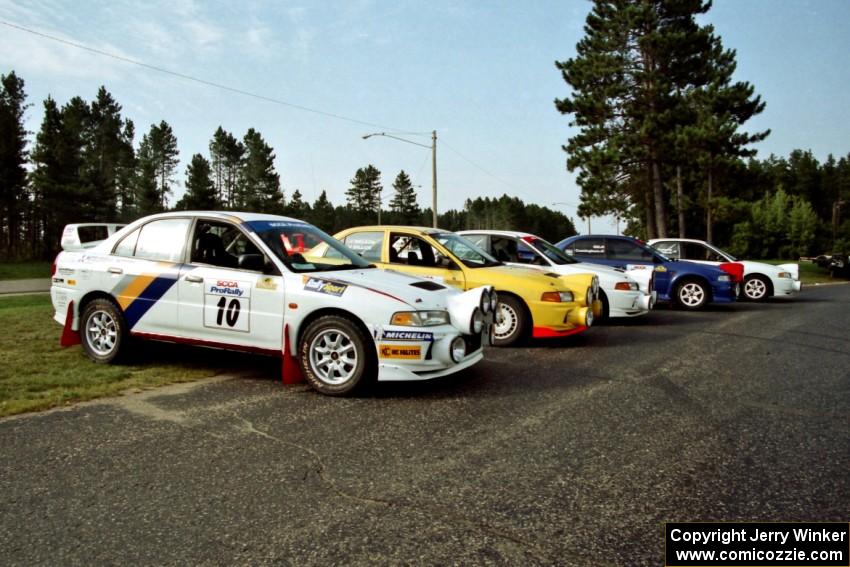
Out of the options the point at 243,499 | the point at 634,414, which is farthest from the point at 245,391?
the point at 634,414

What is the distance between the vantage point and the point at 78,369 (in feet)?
21.0

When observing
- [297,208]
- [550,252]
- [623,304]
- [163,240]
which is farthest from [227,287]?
[297,208]

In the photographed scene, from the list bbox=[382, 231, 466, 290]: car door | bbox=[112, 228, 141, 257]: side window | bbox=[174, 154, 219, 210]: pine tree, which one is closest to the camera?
bbox=[112, 228, 141, 257]: side window

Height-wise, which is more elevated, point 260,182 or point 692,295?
point 260,182

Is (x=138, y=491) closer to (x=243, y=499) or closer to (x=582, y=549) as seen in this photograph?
(x=243, y=499)

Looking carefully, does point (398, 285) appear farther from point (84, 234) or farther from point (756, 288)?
point (84, 234)

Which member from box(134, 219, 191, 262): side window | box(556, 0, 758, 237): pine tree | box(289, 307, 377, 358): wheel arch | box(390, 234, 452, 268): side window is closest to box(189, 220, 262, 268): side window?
box(134, 219, 191, 262): side window

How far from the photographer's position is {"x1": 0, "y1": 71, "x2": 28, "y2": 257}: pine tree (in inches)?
1747

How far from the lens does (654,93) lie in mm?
31609

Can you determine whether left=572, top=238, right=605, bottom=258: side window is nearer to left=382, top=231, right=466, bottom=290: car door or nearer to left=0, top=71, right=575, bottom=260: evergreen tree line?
left=382, top=231, right=466, bottom=290: car door

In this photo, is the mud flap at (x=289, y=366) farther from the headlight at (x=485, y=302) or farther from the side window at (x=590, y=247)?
the side window at (x=590, y=247)

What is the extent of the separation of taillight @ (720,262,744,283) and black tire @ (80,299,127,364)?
12.5 m

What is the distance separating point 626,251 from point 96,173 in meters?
46.2

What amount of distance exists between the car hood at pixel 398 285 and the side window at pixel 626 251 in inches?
340
